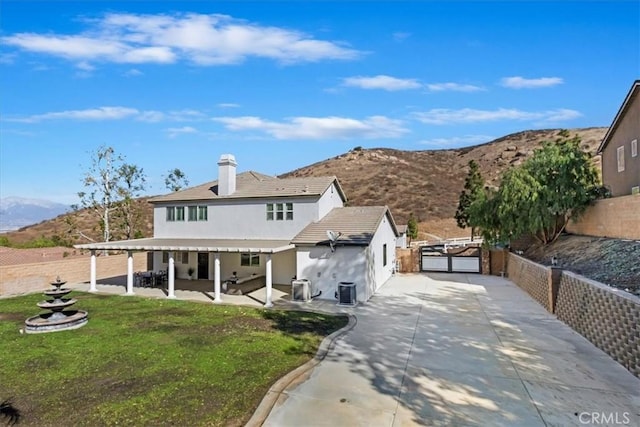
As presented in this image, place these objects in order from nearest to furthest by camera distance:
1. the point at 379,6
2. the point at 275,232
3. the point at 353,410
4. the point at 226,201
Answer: the point at 353,410, the point at 379,6, the point at 275,232, the point at 226,201

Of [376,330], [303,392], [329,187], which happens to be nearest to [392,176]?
[329,187]

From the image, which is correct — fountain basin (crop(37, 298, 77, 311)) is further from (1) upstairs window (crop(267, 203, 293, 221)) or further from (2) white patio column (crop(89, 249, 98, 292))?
(1) upstairs window (crop(267, 203, 293, 221))

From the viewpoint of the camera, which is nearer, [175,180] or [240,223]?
[240,223]

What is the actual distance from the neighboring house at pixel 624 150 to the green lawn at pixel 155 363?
16916 mm

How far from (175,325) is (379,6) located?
13909 mm

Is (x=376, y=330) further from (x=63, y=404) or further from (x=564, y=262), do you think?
(x=564, y=262)

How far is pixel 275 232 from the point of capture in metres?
18.3

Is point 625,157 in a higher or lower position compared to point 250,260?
higher

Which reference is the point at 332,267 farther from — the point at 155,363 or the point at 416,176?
the point at 416,176

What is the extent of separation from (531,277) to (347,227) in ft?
26.7

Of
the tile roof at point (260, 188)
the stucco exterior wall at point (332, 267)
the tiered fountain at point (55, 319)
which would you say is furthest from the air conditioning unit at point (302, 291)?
the tiered fountain at point (55, 319)

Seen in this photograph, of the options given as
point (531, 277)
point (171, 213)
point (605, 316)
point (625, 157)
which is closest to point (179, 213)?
point (171, 213)

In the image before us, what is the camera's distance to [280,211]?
1827 cm

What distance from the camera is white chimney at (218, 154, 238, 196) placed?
19.8m
